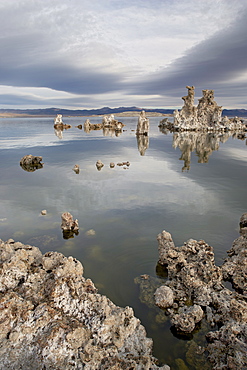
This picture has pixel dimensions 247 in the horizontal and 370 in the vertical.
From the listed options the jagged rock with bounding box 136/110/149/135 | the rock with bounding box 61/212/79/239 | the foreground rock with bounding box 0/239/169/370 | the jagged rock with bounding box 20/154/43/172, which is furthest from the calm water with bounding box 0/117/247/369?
the jagged rock with bounding box 136/110/149/135

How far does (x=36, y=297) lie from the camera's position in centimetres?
643

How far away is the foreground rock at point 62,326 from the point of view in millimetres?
5099

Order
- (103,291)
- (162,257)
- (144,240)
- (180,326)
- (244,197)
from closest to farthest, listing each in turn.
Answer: (180,326), (103,291), (162,257), (144,240), (244,197)

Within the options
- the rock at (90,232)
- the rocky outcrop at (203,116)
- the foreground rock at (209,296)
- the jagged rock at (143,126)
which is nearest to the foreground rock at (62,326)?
the foreground rock at (209,296)

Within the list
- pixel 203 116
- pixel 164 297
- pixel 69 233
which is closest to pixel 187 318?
pixel 164 297

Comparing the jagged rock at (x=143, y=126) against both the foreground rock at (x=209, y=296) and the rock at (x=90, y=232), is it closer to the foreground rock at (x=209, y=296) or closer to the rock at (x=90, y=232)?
the rock at (x=90, y=232)

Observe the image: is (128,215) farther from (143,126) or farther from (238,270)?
(143,126)

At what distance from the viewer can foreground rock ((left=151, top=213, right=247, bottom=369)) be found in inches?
245

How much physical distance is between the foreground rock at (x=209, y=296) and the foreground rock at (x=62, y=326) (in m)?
1.83

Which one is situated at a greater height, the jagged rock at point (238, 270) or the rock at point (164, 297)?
the jagged rock at point (238, 270)

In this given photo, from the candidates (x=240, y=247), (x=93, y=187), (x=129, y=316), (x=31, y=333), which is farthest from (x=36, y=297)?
(x=93, y=187)

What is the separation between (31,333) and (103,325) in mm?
1712

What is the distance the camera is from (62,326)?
18.2ft

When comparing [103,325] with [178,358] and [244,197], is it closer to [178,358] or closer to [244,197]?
[178,358]
